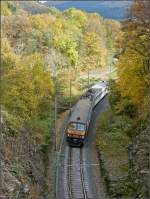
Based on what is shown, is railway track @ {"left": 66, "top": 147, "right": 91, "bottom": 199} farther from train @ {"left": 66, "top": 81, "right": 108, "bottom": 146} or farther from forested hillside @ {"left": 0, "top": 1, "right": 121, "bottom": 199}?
forested hillside @ {"left": 0, "top": 1, "right": 121, "bottom": 199}

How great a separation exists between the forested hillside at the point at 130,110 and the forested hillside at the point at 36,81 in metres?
4.55

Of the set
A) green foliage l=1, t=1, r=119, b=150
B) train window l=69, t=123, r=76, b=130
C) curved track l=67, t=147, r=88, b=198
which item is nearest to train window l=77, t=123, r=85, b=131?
train window l=69, t=123, r=76, b=130

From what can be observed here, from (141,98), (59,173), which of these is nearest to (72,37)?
(141,98)

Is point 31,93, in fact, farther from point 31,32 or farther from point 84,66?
point 84,66

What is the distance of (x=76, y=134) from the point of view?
4103 centimetres

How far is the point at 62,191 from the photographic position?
1254 inches

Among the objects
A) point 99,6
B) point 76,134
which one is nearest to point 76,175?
point 76,134

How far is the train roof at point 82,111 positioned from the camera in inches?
1695

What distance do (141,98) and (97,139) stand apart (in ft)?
21.0

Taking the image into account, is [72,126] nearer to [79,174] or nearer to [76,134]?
[76,134]

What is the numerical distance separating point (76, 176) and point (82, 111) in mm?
12406

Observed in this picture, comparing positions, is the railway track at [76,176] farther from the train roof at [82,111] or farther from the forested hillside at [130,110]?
the train roof at [82,111]

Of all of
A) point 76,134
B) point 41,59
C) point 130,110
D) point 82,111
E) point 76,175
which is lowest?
point 76,175

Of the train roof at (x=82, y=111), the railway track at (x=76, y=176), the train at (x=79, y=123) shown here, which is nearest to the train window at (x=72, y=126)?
the train at (x=79, y=123)
